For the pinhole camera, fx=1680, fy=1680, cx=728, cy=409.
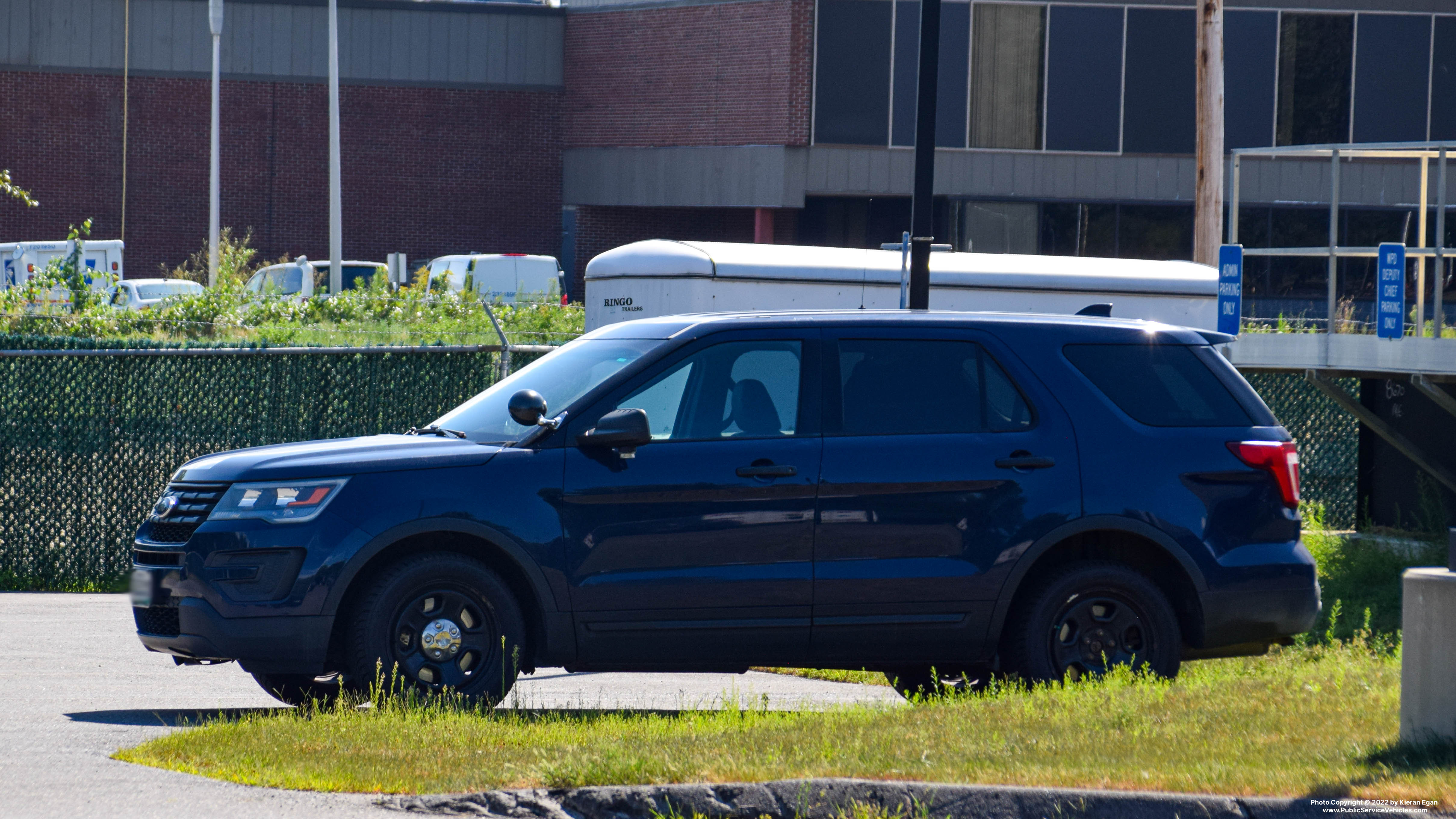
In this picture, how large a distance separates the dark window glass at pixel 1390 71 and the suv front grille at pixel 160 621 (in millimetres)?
35100

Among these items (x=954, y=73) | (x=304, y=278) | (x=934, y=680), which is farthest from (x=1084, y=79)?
(x=934, y=680)

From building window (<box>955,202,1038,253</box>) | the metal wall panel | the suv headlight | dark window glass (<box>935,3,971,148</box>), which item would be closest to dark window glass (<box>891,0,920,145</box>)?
dark window glass (<box>935,3,971,148</box>)

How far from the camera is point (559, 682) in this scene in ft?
29.7

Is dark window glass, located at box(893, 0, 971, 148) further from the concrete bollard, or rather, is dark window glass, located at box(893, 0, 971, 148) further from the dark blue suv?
the concrete bollard

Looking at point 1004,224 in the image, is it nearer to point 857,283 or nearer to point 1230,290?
point 857,283

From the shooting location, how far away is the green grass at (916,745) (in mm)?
5438

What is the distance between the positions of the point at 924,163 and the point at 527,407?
233 inches

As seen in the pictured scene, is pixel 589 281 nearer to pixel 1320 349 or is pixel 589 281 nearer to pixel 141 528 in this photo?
pixel 1320 349

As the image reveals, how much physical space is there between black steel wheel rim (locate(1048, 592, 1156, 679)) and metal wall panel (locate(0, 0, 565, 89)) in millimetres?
36944

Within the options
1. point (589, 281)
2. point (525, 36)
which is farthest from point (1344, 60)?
point (589, 281)

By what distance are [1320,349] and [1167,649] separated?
218 inches

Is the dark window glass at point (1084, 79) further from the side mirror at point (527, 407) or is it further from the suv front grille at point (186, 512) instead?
the suv front grille at point (186, 512)

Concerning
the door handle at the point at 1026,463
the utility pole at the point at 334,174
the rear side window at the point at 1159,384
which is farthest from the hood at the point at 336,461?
the utility pole at the point at 334,174

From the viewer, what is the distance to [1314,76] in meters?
37.2
